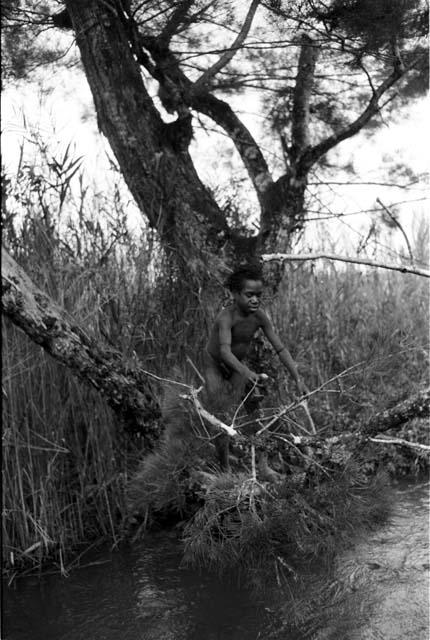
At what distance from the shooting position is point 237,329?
14.1 ft

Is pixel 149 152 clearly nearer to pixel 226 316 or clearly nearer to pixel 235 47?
pixel 235 47

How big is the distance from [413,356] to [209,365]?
288cm

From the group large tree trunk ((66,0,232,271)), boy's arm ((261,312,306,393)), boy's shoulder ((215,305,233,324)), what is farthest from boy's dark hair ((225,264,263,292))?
large tree trunk ((66,0,232,271))

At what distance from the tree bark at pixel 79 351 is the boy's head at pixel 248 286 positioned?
0.74 meters

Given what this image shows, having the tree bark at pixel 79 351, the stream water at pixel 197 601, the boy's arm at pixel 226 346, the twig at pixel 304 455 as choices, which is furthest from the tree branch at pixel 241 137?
the stream water at pixel 197 601

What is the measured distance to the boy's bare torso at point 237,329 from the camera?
4250mm

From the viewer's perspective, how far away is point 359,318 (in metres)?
6.67

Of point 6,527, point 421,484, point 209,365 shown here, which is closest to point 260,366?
point 209,365

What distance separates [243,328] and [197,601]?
143cm

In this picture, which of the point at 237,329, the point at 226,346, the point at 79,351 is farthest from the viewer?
the point at 237,329

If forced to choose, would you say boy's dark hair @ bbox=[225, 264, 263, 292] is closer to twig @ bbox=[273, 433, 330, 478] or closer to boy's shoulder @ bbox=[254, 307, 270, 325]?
boy's shoulder @ bbox=[254, 307, 270, 325]

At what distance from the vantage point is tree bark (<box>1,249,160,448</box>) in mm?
3771

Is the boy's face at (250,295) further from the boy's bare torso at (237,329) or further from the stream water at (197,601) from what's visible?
the stream water at (197,601)

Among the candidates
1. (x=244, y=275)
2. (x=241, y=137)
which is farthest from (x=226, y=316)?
(x=241, y=137)
